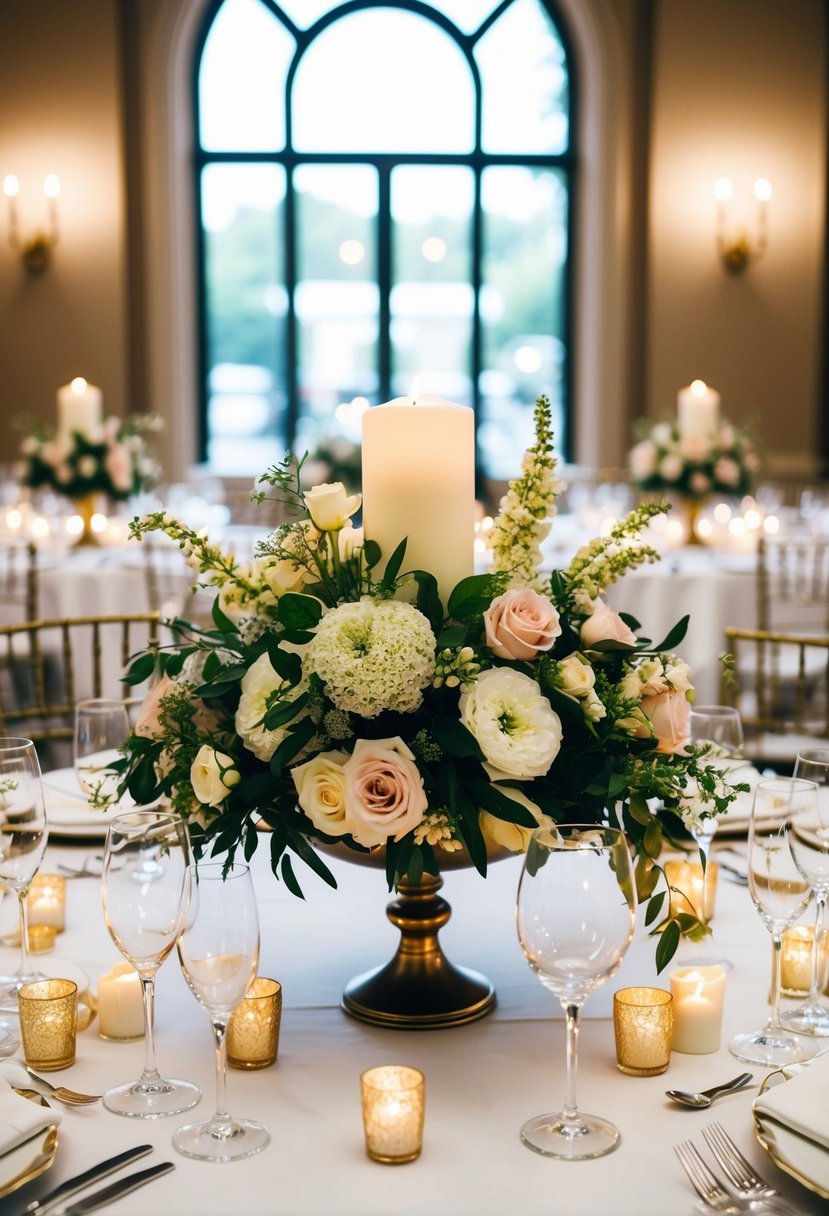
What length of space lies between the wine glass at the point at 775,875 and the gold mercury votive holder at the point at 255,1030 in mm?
462

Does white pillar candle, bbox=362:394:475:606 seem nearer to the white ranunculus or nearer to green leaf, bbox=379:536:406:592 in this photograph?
green leaf, bbox=379:536:406:592

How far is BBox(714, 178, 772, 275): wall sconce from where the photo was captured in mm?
7879

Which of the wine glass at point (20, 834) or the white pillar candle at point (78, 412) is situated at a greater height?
the white pillar candle at point (78, 412)

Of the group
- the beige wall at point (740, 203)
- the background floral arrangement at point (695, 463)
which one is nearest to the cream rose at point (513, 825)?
the background floral arrangement at point (695, 463)

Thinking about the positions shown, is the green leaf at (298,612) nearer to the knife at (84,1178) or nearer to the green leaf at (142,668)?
the green leaf at (142,668)

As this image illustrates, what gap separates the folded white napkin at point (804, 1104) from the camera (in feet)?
3.62

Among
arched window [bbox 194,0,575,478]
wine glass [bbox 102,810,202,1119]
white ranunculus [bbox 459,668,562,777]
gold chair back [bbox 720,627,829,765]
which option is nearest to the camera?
wine glass [bbox 102,810,202,1119]

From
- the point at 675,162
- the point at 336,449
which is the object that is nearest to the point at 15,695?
the point at 336,449

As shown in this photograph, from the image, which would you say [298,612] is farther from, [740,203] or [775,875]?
[740,203]

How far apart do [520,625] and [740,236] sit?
7.13 m

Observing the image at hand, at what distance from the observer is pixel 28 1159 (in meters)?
1.10

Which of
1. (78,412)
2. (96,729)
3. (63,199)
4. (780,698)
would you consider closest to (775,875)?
(96,729)

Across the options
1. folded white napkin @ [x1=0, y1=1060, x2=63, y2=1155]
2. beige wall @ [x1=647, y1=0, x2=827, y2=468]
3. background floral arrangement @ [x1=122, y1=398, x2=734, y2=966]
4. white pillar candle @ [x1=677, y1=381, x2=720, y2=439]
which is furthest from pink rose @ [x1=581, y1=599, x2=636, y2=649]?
beige wall @ [x1=647, y1=0, x2=827, y2=468]

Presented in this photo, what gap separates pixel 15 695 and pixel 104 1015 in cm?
272
